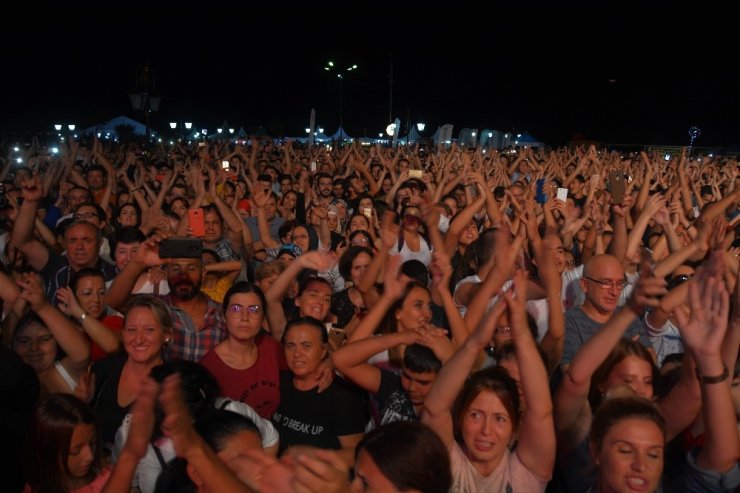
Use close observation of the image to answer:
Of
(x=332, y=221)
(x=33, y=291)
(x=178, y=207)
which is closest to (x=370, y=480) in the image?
(x=33, y=291)

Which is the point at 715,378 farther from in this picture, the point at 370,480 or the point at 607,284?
the point at 607,284

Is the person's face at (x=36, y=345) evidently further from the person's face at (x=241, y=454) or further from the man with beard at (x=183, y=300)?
the person's face at (x=241, y=454)

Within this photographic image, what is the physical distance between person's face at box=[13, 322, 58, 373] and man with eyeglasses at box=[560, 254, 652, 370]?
2.92 m

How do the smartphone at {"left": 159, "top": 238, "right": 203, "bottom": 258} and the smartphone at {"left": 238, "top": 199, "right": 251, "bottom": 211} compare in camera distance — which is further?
the smartphone at {"left": 238, "top": 199, "right": 251, "bottom": 211}

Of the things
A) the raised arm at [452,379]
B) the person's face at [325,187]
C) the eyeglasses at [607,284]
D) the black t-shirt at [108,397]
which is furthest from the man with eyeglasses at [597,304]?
the person's face at [325,187]

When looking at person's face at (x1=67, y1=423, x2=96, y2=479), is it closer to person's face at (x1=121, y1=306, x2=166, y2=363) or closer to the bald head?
person's face at (x1=121, y1=306, x2=166, y2=363)

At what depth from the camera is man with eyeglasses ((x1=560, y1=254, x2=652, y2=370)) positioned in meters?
4.41

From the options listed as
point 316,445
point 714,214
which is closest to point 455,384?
point 316,445

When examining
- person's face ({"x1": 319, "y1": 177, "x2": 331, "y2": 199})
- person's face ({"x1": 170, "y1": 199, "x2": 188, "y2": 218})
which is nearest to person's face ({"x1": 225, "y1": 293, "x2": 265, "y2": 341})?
person's face ({"x1": 170, "y1": 199, "x2": 188, "y2": 218})

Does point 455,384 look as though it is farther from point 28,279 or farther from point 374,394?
point 28,279

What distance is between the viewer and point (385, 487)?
2330 millimetres

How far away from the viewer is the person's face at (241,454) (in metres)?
2.64

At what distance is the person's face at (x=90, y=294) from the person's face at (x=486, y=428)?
2621mm

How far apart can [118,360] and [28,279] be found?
2.02ft
